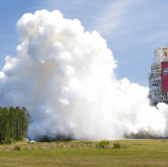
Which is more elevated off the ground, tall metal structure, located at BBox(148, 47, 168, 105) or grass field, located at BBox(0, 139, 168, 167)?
tall metal structure, located at BBox(148, 47, 168, 105)

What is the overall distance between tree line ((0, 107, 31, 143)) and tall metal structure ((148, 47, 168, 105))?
5062 centimetres

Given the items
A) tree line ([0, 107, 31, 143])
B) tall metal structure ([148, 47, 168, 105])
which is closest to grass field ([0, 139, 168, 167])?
tree line ([0, 107, 31, 143])

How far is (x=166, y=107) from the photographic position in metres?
95.9

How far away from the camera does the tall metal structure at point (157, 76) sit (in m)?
108

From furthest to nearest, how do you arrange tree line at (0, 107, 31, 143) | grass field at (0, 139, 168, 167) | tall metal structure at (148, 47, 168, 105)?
tall metal structure at (148, 47, 168, 105), tree line at (0, 107, 31, 143), grass field at (0, 139, 168, 167)

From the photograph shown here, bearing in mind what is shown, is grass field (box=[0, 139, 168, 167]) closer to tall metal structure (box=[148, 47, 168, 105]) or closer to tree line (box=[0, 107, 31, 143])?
tree line (box=[0, 107, 31, 143])

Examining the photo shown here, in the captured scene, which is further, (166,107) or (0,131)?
(166,107)

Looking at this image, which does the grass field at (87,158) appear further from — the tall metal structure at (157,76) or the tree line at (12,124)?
the tall metal structure at (157,76)

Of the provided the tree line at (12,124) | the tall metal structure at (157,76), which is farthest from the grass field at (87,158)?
the tall metal structure at (157,76)

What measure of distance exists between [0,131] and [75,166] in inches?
2429

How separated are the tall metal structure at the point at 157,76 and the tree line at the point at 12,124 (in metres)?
50.6

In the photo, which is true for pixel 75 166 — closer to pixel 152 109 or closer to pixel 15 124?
pixel 15 124

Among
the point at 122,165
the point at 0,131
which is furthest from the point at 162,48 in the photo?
the point at 122,165

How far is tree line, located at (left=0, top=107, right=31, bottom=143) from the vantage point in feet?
266
